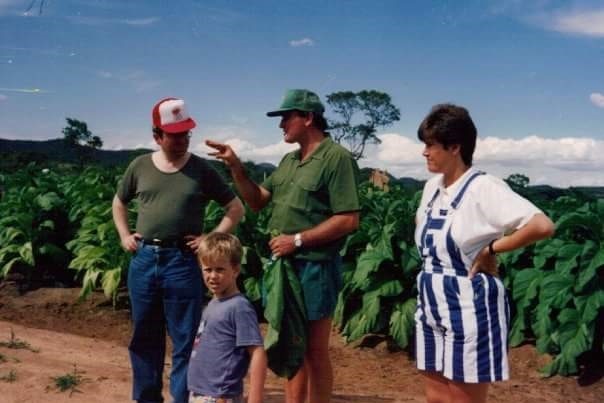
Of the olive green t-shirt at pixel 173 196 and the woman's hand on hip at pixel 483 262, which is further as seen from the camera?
the olive green t-shirt at pixel 173 196

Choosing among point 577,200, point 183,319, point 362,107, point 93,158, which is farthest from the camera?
point 362,107

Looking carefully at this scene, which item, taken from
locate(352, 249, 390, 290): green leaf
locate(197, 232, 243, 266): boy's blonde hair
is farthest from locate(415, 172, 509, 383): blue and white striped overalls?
locate(352, 249, 390, 290): green leaf

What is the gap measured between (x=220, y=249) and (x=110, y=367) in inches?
126

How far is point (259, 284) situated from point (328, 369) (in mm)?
3777

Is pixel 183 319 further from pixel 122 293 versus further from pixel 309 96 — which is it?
pixel 122 293

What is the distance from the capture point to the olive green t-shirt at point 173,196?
13.8 ft

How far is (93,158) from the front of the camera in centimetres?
2652

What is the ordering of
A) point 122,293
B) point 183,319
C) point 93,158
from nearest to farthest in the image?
point 183,319 → point 122,293 → point 93,158

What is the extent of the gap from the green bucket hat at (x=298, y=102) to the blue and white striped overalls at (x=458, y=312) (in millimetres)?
1155

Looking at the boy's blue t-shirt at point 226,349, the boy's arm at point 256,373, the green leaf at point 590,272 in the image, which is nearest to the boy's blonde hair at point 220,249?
the boy's blue t-shirt at point 226,349

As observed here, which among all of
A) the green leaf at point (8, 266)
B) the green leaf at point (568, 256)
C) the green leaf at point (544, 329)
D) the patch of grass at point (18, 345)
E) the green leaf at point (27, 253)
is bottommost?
the patch of grass at point (18, 345)

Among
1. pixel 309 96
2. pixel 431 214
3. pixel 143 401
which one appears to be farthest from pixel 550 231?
pixel 143 401

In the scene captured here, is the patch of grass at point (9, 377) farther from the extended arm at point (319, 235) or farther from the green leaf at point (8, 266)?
the green leaf at point (8, 266)

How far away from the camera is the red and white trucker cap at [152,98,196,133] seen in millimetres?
4133
